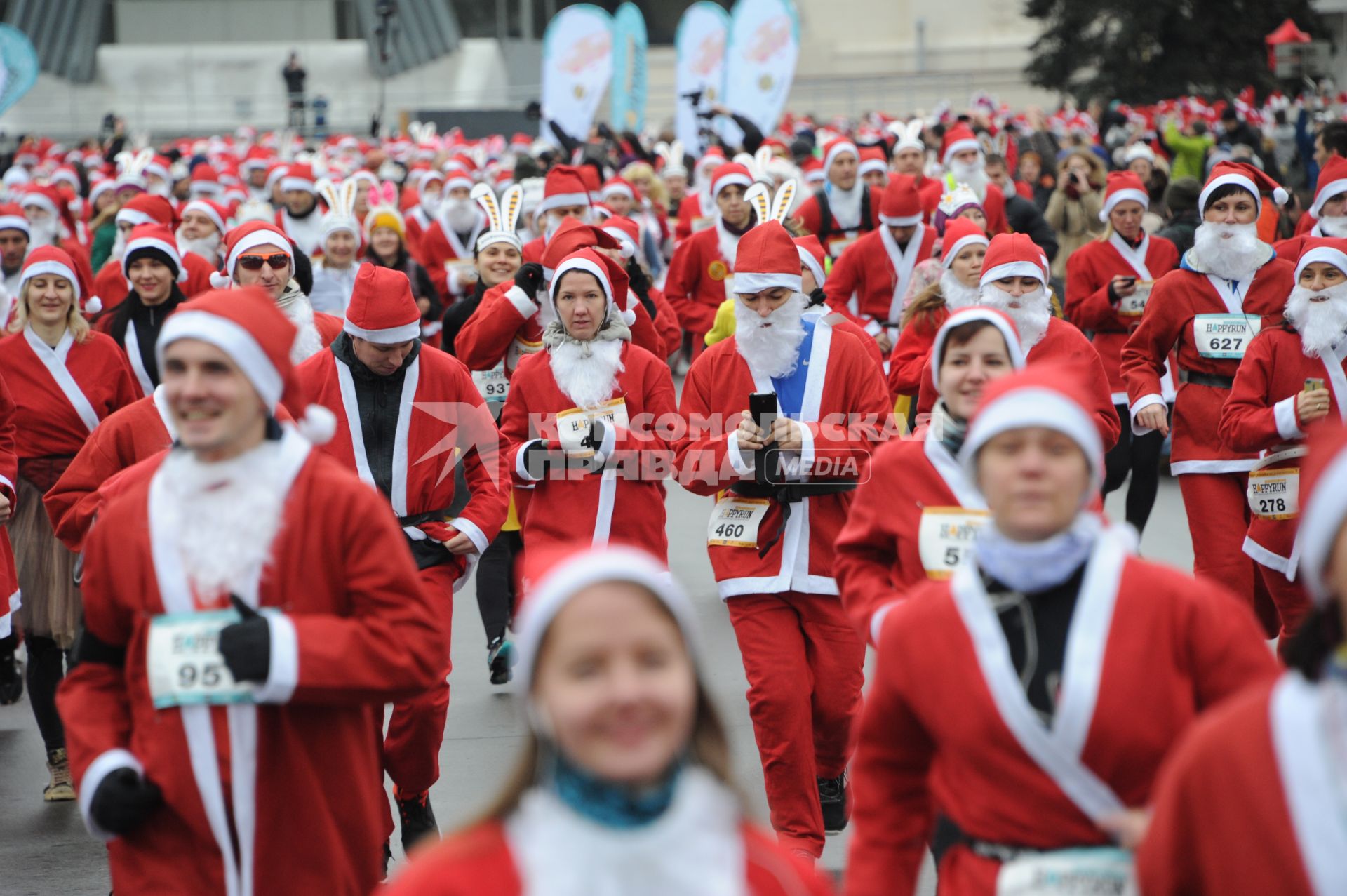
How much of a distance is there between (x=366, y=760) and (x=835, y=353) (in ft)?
9.95

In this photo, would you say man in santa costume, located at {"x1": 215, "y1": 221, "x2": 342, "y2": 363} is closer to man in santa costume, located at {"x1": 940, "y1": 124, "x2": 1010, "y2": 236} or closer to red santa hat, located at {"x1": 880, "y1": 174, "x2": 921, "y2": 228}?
red santa hat, located at {"x1": 880, "y1": 174, "x2": 921, "y2": 228}

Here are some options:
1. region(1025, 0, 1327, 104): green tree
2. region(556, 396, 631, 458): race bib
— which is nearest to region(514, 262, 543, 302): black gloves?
region(556, 396, 631, 458): race bib

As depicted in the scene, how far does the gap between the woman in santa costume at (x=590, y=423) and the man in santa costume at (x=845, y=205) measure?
20.2 feet

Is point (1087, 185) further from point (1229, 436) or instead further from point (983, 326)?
point (983, 326)

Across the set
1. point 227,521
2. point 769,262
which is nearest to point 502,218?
point 769,262

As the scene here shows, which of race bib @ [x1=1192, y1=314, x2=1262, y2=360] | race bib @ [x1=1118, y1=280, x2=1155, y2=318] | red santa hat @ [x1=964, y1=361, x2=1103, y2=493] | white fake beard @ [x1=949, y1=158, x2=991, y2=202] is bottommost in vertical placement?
race bib @ [x1=1118, y1=280, x2=1155, y2=318]

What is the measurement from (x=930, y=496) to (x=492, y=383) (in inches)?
181

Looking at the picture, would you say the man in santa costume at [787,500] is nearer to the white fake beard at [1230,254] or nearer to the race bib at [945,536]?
the race bib at [945,536]

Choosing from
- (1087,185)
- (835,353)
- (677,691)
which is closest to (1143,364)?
(835,353)

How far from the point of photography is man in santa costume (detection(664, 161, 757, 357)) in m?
12.0

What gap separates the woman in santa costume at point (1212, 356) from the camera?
24.3 ft

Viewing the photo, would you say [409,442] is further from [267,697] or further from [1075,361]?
[267,697]

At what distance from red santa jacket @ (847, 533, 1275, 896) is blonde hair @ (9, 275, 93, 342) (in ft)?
17.4

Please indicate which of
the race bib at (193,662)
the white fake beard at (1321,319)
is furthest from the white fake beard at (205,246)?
the race bib at (193,662)
